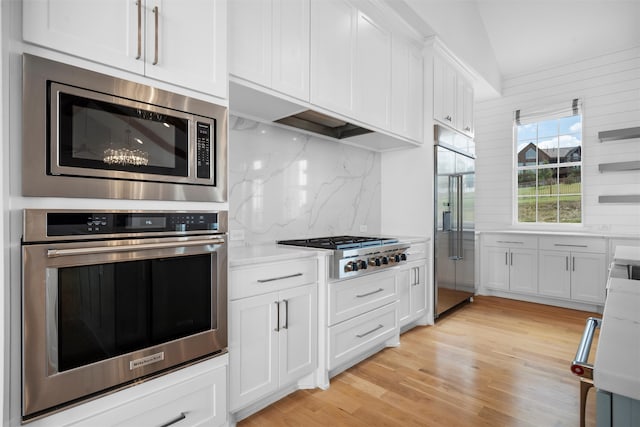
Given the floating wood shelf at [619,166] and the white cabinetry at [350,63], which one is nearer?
the white cabinetry at [350,63]

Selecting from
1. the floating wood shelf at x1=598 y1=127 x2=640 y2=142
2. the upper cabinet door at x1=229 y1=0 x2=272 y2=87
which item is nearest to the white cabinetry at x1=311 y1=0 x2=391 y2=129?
the upper cabinet door at x1=229 y1=0 x2=272 y2=87

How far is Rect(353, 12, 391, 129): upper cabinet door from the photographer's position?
9.02 feet

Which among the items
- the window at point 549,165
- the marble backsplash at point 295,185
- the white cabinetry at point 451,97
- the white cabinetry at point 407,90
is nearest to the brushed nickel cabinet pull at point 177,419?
the marble backsplash at point 295,185

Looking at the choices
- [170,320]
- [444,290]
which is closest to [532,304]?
[444,290]

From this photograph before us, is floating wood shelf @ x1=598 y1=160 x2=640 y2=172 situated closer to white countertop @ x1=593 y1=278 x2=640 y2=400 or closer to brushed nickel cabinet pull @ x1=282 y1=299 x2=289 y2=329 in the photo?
white countertop @ x1=593 y1=278 x2=640 y2=400

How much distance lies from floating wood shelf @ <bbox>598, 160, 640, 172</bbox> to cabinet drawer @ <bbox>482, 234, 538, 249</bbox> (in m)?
1.14

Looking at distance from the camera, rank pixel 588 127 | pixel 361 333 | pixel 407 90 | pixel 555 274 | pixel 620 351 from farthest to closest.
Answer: pixel 588 127 → pixel 555 274 → pixel 407 90 → pixel 361 333 → pixel 620 351

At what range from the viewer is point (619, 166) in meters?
4.07

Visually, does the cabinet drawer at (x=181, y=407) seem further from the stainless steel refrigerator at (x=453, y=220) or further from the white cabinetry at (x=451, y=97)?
the white cabinetry at (x=451, y=97)

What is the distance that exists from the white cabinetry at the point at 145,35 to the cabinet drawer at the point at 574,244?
436 centimetres

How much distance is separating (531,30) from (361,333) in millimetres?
4345

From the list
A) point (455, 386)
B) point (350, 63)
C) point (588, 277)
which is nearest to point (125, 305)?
point (455, 386)

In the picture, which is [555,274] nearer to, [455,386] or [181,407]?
[455,386]

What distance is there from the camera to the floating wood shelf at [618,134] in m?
3.97
